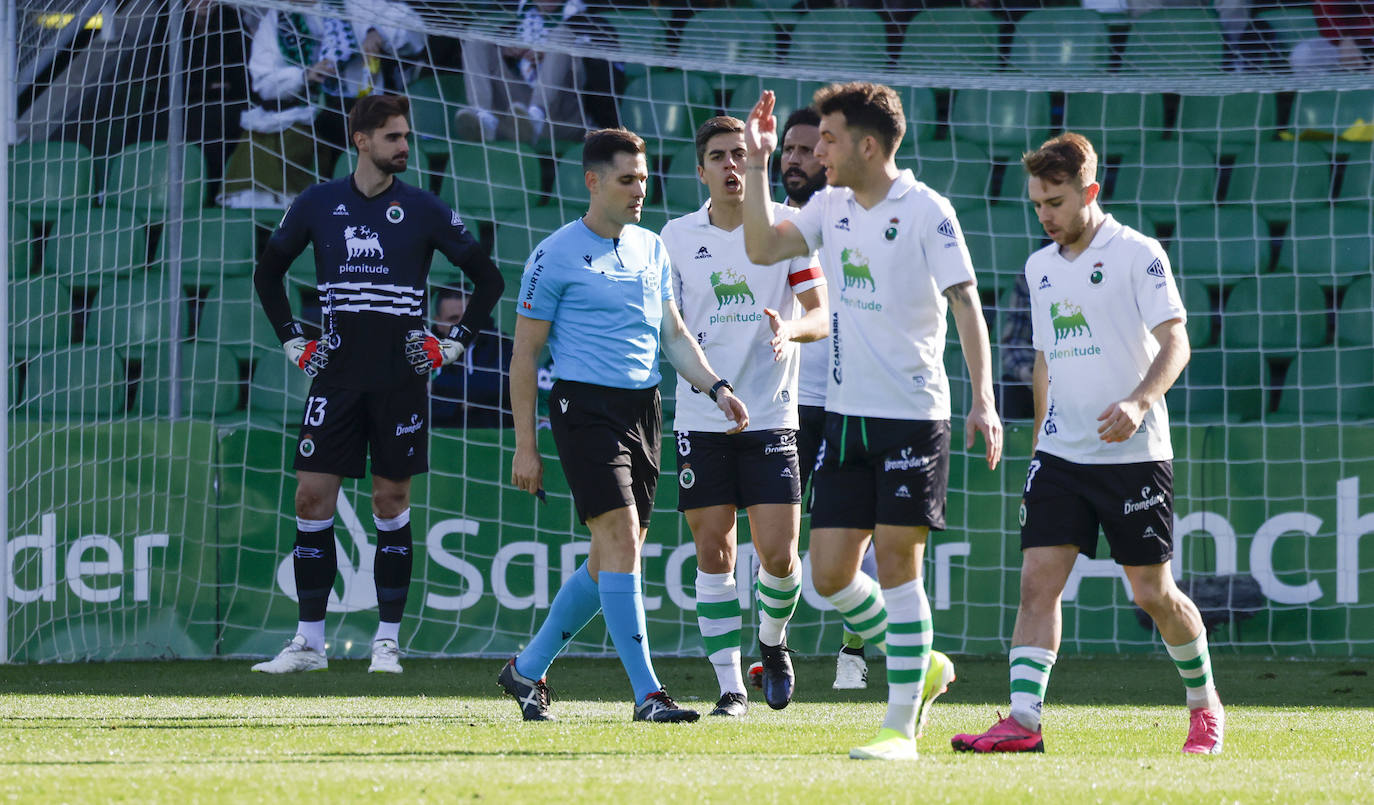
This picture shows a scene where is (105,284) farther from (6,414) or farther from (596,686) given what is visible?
(596,686)

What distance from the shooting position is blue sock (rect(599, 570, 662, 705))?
4992 millimetres

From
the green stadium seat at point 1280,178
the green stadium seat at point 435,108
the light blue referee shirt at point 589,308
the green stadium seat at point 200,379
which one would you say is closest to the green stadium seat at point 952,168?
the green stadium seat at point 1280,178

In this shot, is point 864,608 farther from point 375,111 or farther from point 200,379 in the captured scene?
point 200,379

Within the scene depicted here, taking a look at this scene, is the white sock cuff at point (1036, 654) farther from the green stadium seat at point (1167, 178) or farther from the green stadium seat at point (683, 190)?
the green stadium seat at point (1167, 178)

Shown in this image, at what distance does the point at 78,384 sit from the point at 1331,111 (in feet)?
25.6

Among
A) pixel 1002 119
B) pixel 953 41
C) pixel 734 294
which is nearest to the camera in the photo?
pixel 734 294

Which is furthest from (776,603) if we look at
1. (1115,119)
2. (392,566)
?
A: (1115,119)

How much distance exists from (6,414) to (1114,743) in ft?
18.1

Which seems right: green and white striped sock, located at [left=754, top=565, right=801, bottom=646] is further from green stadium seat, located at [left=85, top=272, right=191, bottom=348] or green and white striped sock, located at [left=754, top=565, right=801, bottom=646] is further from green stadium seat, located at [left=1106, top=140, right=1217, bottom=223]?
green stadium seat, located at [left=1106, top=140, right=1217, bottom=223]

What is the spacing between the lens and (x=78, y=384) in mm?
8602

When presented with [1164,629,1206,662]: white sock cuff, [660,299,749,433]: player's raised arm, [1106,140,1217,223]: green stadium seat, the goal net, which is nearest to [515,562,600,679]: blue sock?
[660,299,749,433]: player's raised arm

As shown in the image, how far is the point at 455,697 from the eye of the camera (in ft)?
19.8

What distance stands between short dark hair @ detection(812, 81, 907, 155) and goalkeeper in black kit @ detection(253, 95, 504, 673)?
114 inches

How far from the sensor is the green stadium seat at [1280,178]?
34.2ft
